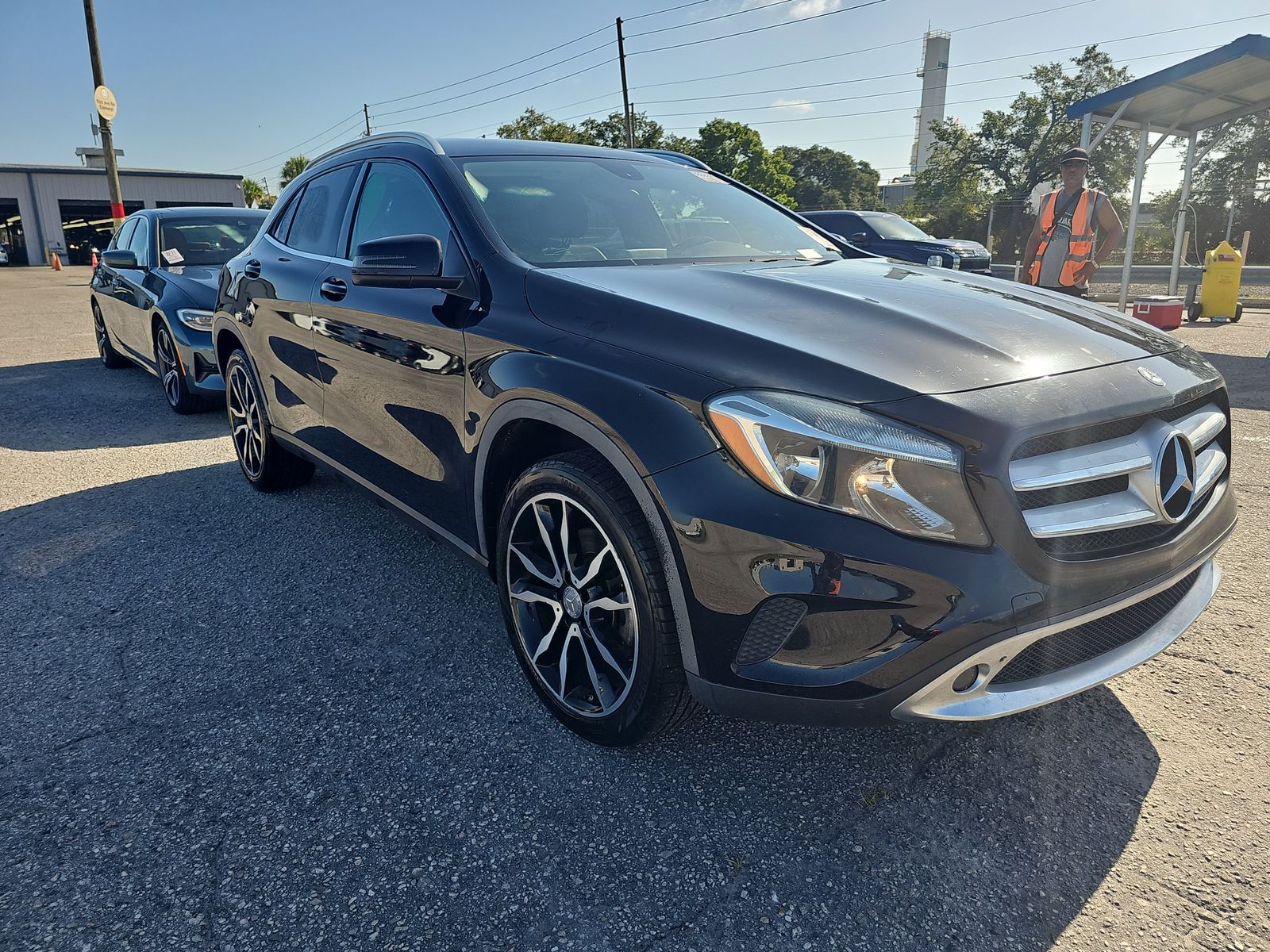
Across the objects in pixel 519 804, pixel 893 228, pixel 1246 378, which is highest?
pixel 893 228

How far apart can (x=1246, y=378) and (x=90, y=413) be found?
994 centimetres

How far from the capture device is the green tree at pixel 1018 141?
165ft

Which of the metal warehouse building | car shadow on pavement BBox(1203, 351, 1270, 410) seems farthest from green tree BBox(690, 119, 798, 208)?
car shadow on pavement BBox(1203, 351, 1270, 410)

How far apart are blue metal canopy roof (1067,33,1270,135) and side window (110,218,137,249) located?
1110 centimetres

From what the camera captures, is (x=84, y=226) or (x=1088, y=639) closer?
(x=1088, y=639)

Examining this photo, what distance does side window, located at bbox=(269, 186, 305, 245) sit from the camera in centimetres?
414

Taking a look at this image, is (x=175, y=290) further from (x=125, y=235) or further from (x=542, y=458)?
(x=542, y=458)

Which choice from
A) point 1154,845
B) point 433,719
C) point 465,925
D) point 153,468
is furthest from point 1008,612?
point 153,468

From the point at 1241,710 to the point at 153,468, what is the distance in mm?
5570

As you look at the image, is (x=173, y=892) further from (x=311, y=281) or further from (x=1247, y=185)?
(x=1247, y=185)

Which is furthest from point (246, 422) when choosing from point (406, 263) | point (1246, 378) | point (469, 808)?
point (1246, 378)

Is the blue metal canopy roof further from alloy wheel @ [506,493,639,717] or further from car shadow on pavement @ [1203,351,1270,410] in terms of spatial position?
alloy wheel @ [506,493,639,717]

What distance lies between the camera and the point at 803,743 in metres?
2.37

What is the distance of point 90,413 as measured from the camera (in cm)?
688
